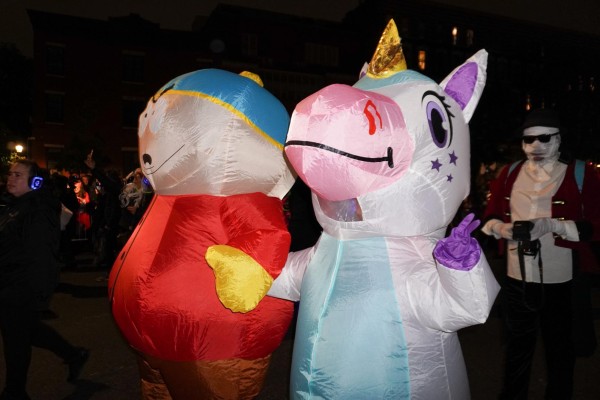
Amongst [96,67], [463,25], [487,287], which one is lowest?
[487,287]

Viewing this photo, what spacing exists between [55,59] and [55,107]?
2.32 meters

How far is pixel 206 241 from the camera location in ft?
7.78

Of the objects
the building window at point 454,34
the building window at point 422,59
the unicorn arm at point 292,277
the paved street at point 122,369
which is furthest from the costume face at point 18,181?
the building window at point 454,34

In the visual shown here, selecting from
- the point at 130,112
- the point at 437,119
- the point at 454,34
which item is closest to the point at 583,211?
the point at 437,119

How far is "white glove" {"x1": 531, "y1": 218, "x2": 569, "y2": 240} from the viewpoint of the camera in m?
2.60

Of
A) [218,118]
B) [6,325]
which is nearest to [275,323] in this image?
[218,118]

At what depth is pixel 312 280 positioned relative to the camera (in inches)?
79.9

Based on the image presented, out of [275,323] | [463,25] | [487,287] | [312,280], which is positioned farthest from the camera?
[463,25]

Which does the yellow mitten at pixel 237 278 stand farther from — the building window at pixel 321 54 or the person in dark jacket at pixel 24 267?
the building window at pixel 321 54

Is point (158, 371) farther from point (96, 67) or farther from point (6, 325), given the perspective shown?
point (96, 67)

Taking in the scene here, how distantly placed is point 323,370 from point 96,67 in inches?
984

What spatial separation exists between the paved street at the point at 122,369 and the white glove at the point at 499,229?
59 cm

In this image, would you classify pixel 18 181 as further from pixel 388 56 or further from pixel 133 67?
pixel 133 67

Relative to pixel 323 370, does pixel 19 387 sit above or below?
below
